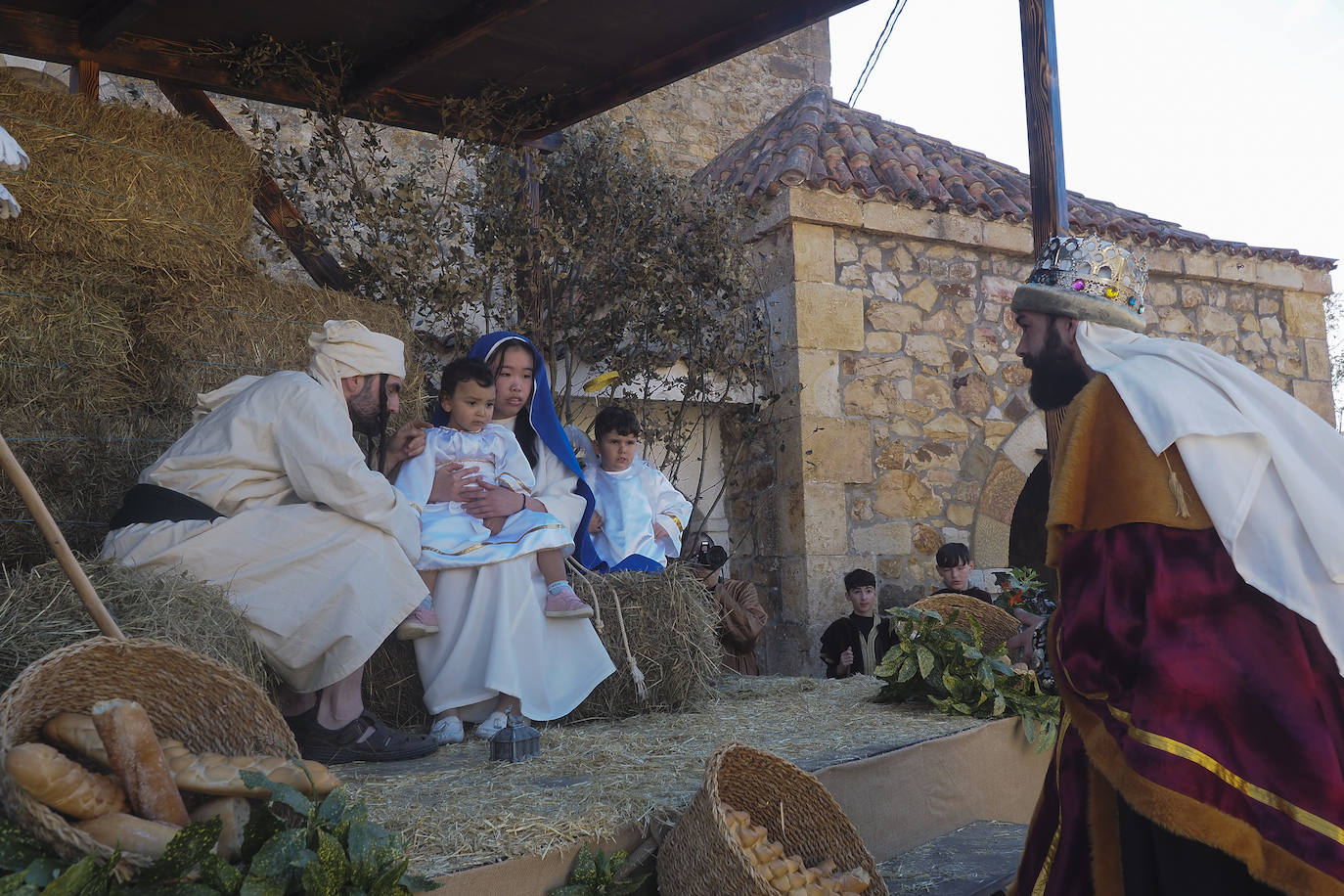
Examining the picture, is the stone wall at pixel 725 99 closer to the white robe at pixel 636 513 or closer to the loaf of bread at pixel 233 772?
the white robe at pixel 636 513

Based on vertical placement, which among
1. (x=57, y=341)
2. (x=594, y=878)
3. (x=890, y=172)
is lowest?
(x=594, y=878)

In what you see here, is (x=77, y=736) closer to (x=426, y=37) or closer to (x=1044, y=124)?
(x=426, y=37)

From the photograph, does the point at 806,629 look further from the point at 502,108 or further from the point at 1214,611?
the point at 1214,611

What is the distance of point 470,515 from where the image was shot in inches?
175

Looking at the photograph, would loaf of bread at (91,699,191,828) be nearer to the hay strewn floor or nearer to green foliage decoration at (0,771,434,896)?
green foliage decoration at (0,771,434,896)

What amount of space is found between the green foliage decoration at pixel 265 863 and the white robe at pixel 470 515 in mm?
1994

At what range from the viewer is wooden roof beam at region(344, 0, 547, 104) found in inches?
191

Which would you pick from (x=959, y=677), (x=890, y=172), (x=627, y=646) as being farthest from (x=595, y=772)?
(x=890, y=172)

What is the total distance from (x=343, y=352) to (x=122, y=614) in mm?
1371

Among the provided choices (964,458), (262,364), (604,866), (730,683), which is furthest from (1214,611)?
(964,458)

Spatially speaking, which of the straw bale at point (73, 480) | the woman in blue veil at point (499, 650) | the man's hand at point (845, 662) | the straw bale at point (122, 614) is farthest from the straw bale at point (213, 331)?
the man's hand at point (845, 662)

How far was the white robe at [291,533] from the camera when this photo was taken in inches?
139

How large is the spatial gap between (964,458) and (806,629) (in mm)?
1998

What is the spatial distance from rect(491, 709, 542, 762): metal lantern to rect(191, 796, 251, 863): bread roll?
1.31 metres
